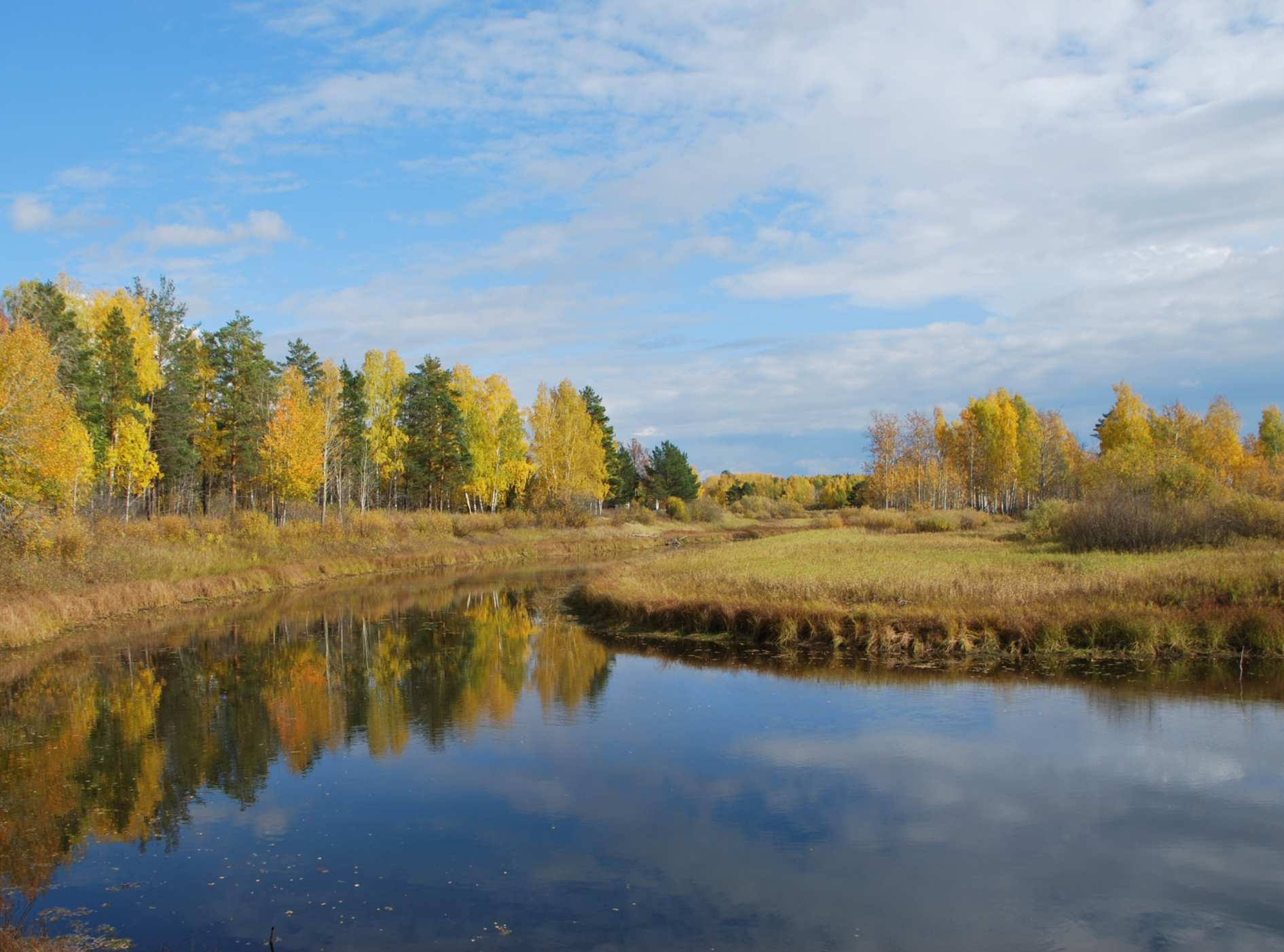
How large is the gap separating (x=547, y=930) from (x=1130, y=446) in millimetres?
45630

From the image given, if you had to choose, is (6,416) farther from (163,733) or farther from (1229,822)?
(1229,822)

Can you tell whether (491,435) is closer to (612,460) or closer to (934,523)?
(612,460)

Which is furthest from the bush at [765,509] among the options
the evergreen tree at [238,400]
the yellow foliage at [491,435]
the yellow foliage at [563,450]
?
the evergreen tree at [238,400]

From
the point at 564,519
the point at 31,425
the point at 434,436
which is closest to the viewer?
the point at 31,425

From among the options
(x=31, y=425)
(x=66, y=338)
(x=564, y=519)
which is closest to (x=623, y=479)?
(x=564, y=519)

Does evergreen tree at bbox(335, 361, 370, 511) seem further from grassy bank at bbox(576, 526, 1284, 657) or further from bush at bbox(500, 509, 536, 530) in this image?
grassy bank at bbox(576, 526, 1284, 657)

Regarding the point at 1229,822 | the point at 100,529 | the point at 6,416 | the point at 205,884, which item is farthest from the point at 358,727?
the point at 100,529

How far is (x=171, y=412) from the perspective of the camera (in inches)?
1752

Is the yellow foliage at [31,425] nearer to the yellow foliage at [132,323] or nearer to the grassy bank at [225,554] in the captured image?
the grassy bank at [225,554]

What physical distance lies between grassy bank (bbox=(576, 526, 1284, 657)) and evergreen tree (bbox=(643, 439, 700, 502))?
51470mm

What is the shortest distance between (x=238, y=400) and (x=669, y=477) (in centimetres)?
4395

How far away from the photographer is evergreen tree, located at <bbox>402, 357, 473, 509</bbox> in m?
55.9

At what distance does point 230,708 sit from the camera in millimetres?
15984

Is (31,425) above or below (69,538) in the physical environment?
above
